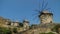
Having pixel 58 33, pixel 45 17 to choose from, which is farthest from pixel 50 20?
pixel 58 33

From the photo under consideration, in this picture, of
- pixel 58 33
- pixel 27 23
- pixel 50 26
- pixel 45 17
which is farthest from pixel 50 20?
pixel 27 23

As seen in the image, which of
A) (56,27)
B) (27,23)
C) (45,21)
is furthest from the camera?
(27,23)

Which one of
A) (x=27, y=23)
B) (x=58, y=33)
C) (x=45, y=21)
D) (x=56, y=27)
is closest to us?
(x=58, y=33)

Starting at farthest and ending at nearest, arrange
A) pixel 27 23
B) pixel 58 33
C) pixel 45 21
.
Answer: pixel 27 23, pixel 45 21, pixel 58 33

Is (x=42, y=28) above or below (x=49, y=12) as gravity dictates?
below

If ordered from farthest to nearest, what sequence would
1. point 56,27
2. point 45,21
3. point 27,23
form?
point 27,23 < point 45,21 < point 56,27

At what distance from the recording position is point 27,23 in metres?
82.3

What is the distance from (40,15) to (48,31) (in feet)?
35.1

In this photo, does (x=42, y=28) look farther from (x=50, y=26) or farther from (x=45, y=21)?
(x=45, y=21)

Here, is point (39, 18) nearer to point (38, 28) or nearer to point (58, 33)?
point (38, 28)

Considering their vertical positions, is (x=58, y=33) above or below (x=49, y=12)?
below

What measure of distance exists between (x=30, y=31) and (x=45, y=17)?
9.00 m

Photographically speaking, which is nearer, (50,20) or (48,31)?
(48,31)

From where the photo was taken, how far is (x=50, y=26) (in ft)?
146
